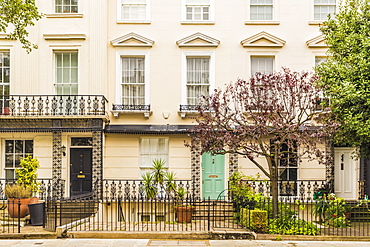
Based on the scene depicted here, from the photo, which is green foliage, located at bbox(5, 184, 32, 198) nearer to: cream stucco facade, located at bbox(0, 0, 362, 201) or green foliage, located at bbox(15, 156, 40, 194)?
green foliage, located at bbox(15, 156, 40, 194)

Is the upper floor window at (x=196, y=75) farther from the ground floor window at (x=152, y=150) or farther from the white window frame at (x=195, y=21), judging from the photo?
A: the ground floor window at (x=152, y=150)

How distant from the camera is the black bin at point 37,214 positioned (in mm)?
12891

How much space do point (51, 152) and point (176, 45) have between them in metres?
6.76

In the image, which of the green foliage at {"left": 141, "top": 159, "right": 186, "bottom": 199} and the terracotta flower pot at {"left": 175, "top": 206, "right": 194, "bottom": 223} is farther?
the green foliage at {"left": 141, "top": 159, "right": 186, "bottom": 199}

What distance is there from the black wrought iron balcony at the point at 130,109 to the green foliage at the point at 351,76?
6808 millimetres

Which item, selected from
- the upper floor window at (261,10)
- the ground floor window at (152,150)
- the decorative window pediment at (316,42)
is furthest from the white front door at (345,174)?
the ground floor window at (152,150)

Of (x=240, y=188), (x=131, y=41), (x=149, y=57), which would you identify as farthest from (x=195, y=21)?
(x=240, y=188)

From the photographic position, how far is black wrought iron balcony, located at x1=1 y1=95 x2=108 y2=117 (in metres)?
15.5

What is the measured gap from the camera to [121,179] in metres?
16.2

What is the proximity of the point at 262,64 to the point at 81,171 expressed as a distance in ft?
28.9

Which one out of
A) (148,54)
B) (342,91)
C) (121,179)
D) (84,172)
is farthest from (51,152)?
(342,91)

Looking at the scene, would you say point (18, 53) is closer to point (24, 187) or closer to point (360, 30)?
point (24, 187)

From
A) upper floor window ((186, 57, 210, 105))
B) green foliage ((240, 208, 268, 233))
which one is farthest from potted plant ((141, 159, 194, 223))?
upper floor window ((186, 57, 210, 105))

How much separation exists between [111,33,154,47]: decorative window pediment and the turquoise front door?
5.29 meters
